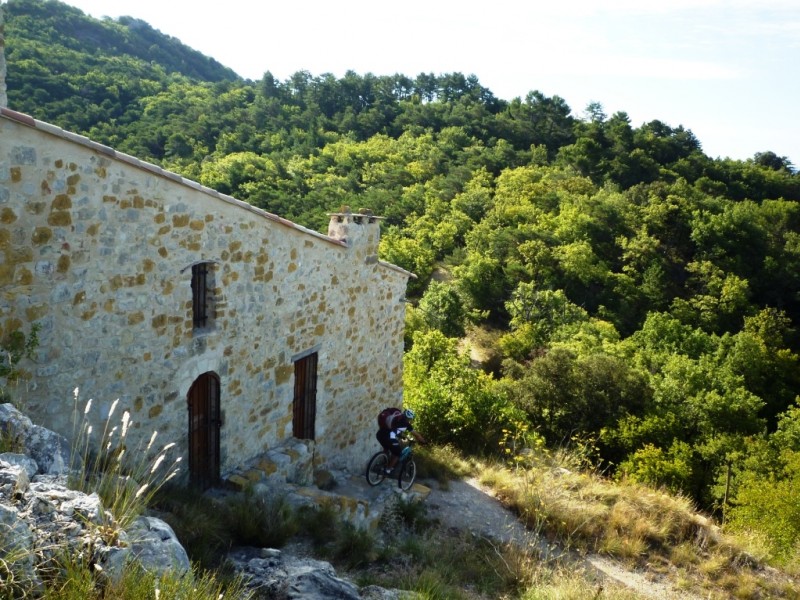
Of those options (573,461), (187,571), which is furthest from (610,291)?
(187,571)

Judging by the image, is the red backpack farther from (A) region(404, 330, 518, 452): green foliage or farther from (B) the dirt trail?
(A) region(404, 330, 518, 452): green foliage

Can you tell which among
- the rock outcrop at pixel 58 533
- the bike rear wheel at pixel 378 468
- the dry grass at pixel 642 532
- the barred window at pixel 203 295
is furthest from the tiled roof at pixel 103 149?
the dry grass at pixel 642 532

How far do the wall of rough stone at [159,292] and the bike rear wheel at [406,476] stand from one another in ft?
4.17

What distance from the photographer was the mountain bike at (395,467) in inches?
402

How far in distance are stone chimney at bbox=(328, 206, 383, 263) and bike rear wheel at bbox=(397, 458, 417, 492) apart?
3646 mm

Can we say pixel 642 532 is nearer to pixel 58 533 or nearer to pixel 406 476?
pixel 406 476

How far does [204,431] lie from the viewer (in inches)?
308

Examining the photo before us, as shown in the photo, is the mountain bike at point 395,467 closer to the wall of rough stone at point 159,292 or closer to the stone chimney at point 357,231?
the wall of rough stone at point 159,292

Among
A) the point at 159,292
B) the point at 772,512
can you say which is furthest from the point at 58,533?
the point at 772,512

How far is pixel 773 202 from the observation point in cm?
4472

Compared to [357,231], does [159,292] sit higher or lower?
lower

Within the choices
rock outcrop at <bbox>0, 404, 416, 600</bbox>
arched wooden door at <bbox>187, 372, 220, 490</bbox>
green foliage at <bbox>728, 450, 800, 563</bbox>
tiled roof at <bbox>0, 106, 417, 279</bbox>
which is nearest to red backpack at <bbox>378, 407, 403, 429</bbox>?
arched wooden door at <bbox>187, 372, 220, 490</bbox>

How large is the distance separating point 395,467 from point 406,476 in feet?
0.93

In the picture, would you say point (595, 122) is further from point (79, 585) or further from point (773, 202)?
point (79, 585)
